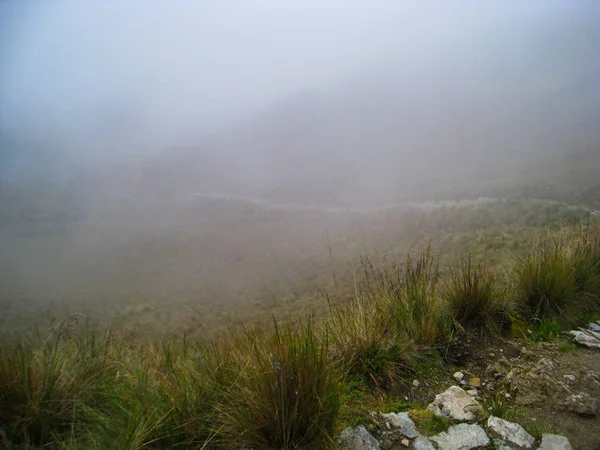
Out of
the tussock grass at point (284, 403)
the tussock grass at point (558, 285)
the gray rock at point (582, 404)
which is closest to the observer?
the tussock grass at point (284, 403)

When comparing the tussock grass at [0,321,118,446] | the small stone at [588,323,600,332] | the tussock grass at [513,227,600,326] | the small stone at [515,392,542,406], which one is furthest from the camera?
the tussock grass at [513,227,600,326]

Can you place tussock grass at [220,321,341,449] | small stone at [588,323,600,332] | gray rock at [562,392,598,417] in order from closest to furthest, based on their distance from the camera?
1. tussock grass at [220,321,341,449]
2. gray rock at [562,392,598,417]
3. small stone at [588,323,600,332]

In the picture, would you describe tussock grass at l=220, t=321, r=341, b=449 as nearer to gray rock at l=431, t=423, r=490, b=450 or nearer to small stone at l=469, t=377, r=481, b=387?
gray rock at l=431, t=423, r=490, b=450

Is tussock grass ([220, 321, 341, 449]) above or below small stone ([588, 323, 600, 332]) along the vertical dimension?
above

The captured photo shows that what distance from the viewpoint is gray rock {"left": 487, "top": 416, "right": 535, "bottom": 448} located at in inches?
81.1

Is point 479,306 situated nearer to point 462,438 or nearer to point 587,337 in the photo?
point 587,337

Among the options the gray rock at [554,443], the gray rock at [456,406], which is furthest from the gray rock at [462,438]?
the gray rock at [554,443]

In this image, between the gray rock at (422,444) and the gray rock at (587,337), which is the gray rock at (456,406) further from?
the gray rock at (587,337)

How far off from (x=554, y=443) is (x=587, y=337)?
178 centimetres

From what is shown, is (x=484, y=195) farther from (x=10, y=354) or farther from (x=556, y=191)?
(x=10, y=354)

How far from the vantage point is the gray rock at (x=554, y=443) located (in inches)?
78.4

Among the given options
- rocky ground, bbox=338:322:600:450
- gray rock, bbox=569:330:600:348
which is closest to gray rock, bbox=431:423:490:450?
rocky ground, bbox=338:322:600:450

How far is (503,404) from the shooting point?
2.45m

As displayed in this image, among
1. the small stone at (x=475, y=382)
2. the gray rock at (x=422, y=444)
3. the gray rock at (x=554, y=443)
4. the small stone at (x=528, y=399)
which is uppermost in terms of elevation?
the gray rock at (x=554, y=443)
